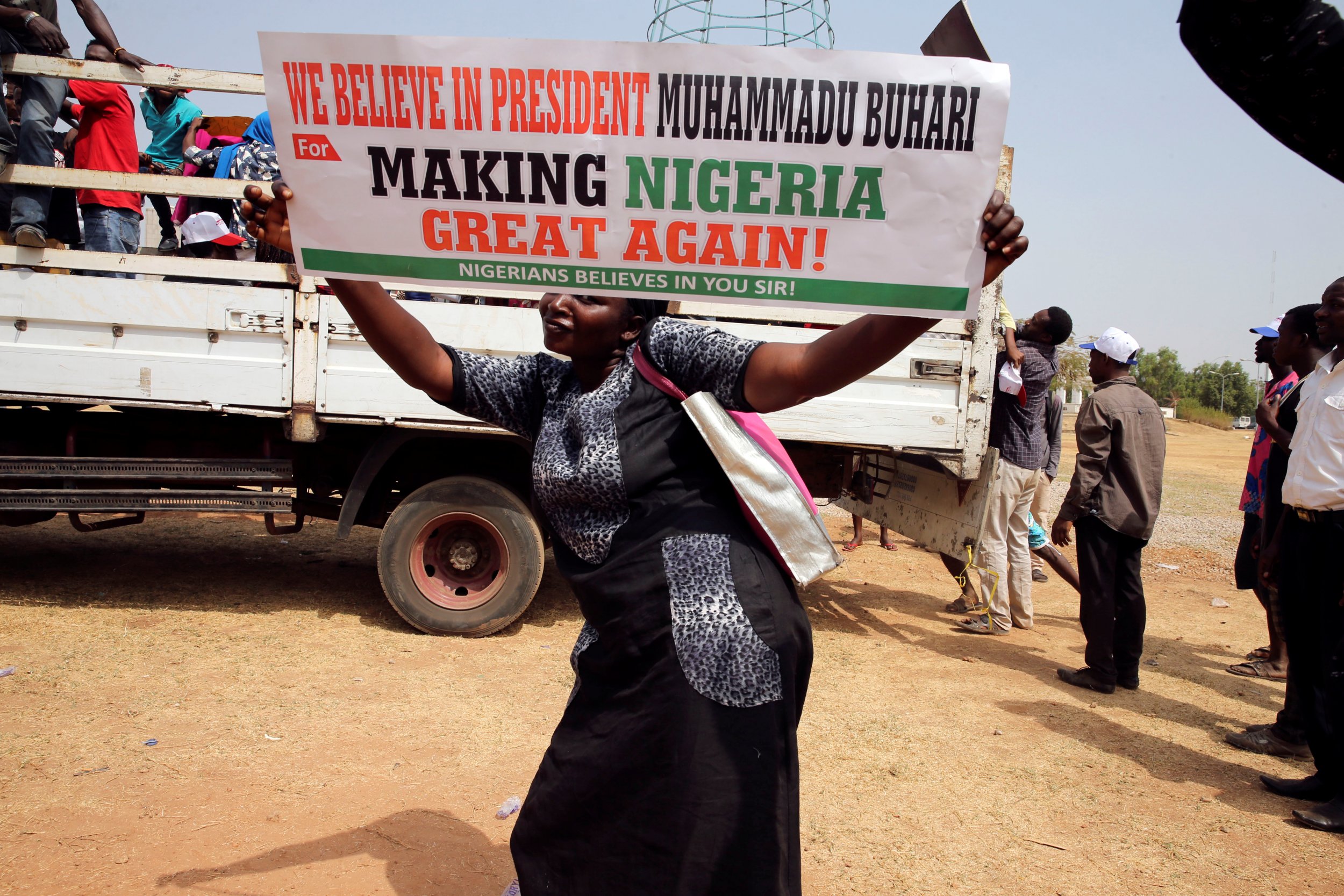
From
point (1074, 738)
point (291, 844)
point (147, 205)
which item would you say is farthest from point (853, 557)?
point (147, 205)

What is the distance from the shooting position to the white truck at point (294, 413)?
5004 millimetres

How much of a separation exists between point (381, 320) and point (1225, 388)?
227 feet

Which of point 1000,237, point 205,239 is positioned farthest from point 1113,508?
point 205,239

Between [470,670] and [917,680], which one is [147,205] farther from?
[917,680]

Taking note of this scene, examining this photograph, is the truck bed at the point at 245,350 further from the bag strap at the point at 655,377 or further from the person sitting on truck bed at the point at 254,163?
the bag strap at the point at 655,377

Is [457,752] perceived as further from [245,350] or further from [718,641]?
[245,350]

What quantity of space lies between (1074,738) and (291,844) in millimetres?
3439

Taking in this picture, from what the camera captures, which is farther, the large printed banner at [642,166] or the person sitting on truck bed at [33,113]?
the person sitting on truck bed at [33,113]

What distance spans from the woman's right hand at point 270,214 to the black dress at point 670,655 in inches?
27.0

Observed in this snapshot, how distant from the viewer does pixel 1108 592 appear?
4.94 metres

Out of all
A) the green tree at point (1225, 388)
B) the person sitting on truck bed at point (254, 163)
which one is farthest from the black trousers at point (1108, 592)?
the green tree at point (1225, 388)

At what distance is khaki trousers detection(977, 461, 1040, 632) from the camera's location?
604 centimetres

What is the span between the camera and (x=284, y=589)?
619 centimetres

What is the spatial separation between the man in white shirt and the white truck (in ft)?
5.24
